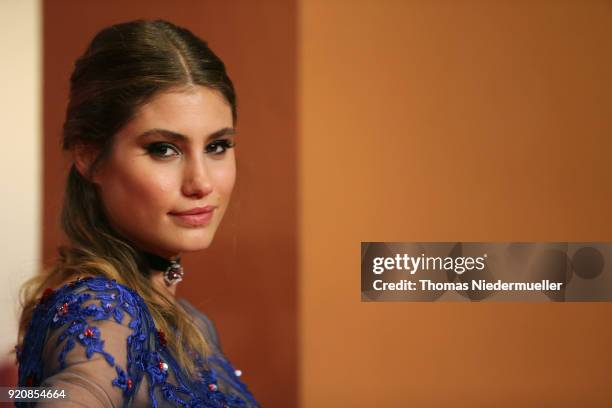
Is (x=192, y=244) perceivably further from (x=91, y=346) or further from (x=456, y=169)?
(x=456, y=169)

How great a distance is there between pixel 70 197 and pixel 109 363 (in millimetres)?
454

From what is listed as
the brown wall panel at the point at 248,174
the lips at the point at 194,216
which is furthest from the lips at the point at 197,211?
the brown wall panel at the point at 248,174

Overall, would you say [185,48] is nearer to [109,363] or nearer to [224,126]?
[224,126]

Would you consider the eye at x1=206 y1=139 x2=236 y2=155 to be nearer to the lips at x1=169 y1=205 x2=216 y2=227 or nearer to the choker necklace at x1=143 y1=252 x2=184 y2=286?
the lips at x1=169 y1=205 x2=216 y2=227

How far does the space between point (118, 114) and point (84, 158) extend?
4.8 inches

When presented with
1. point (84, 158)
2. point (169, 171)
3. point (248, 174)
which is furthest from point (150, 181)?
point (248, 174)

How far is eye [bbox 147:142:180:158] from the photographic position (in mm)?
1345

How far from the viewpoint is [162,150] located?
1356mm

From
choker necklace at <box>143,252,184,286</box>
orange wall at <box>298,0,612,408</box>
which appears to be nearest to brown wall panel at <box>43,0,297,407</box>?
orange wall at <box>298,0,612,408</box>

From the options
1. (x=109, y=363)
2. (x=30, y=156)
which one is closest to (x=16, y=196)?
(x=30, y=156)

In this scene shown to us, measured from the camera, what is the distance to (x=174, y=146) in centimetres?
136

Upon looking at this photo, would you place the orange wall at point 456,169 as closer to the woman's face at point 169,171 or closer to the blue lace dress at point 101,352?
the woman's face at point 169,171

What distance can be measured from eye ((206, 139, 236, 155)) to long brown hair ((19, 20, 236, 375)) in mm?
83

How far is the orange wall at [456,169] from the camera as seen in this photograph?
72.6 inches
